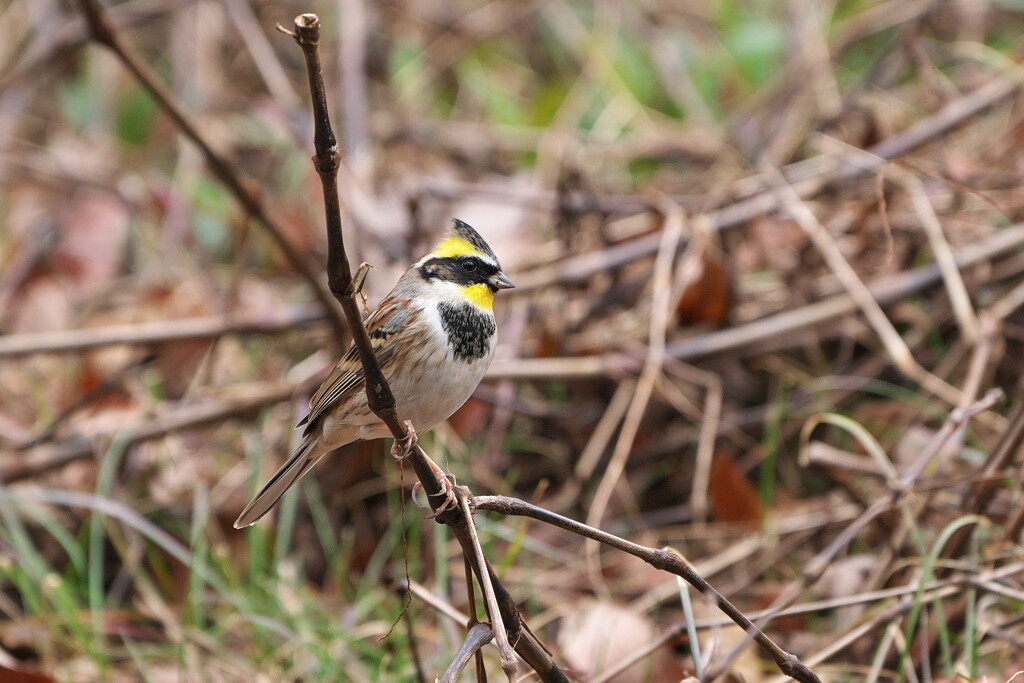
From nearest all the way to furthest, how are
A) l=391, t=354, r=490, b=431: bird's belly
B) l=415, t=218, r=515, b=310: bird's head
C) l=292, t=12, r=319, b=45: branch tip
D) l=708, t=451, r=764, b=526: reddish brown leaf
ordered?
1. l=292, t=12, r=319, b=45: branch tip
2. l=391, t=354, r=490, b=431: bird's belly
3. l=415, t=218, r=515, b=310: bird's head
4. l=708, t=451, r=764, b=526: reddish brown leaf

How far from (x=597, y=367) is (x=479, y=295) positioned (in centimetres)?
186

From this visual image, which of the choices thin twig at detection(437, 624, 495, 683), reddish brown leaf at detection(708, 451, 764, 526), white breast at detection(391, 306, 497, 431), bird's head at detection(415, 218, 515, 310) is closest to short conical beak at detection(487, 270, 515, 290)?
bird's head at detection(415, 218, 515, 310)

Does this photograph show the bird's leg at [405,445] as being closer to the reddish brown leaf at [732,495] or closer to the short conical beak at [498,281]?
the short conical beak at [498,281]

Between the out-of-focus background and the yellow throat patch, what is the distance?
518 millimetres

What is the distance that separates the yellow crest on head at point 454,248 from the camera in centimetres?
273

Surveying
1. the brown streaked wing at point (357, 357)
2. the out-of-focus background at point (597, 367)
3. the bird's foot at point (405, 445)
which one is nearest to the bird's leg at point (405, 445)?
the bird's foot at point (405, 445)

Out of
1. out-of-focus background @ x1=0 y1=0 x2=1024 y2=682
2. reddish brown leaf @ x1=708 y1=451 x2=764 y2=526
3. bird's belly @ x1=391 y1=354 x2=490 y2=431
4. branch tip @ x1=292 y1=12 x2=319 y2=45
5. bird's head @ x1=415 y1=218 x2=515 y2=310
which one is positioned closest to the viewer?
branch tip @ x1=292 y1=12 x2=319 y2=45

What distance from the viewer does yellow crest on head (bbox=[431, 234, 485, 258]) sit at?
273 cm

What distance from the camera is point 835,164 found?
517cm

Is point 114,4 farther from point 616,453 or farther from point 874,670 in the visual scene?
point 874,670

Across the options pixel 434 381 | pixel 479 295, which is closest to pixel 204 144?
pixel 479 295

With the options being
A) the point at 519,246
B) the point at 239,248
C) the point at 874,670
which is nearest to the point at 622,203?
the point at 519,246

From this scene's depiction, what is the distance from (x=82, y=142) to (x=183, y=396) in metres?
3.16

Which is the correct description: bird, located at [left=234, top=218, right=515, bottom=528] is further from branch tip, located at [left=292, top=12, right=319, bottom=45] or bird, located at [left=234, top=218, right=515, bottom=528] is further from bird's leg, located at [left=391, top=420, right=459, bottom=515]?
branch tip, located at [left=292, top=12, right=319, bottom=45]
